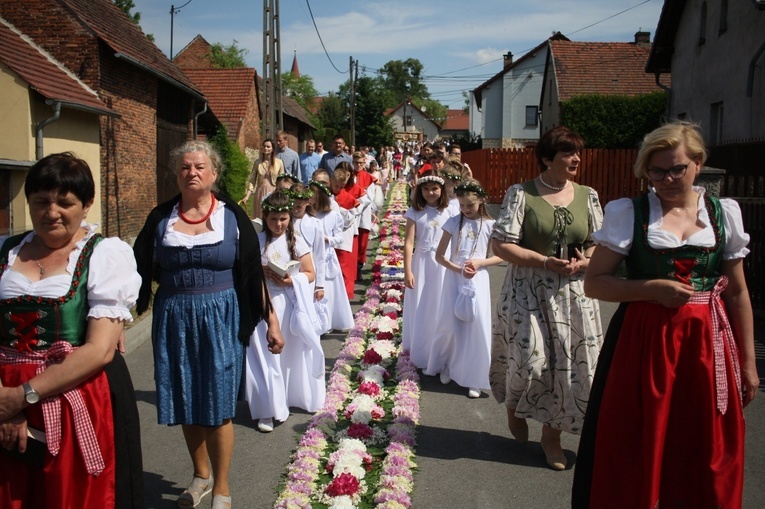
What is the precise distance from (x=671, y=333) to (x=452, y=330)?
12.1 ft

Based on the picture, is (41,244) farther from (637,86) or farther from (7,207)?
(637,86)

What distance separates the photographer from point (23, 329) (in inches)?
114

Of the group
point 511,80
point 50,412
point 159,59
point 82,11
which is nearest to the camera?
point 50,412

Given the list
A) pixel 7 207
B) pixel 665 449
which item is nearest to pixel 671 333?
pixel 665 449

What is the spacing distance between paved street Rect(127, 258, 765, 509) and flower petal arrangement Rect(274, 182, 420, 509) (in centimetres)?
14

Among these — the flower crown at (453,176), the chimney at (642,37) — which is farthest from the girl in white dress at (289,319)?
the chimney at (642,37)

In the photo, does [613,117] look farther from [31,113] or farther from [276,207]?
[276,207]

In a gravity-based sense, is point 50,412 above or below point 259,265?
below

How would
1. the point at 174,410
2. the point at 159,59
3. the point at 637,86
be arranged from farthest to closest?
the point at 637,86, the point at 159,59, the point at 174,410

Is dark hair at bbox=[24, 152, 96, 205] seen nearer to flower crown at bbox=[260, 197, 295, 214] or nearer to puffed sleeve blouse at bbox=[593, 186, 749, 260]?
puffed sleeve blouse at bbox=[593, 186, 749, 260]

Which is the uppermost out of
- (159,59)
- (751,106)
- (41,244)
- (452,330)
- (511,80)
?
(511,80)

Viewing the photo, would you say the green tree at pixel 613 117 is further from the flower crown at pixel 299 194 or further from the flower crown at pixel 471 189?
the flower crown at pixel 299 194

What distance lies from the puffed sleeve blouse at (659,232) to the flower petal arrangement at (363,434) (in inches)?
81.7

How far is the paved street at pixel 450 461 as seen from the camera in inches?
180
